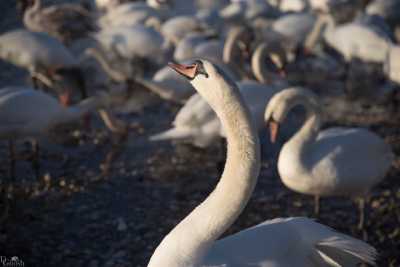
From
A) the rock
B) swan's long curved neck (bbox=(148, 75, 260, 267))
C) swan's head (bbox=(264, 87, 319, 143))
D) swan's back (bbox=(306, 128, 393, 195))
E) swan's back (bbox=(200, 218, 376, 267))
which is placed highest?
swan's long curved neck (bbox=(148, 75, 260, 267))

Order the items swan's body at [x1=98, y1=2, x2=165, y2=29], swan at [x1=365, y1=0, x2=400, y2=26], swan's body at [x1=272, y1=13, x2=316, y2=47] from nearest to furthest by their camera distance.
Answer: swan's body at [x1=272, y1=13, x2=316, y2=47] → swan's body at [x1=98, y1=2, x2=165, y2=29] → swan at [x1=365, y1=0, x2=400, y2=26]

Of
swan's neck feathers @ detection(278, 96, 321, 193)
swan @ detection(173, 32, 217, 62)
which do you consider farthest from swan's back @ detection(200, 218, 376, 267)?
swan @ detection(173, 32, 217, 62)

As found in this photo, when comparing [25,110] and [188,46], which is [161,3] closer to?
[188,46]

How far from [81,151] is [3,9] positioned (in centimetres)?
1035

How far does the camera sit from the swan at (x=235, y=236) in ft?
10.9

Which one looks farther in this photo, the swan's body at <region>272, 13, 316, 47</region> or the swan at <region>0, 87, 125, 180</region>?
the swan's body at <region>272, 13, 316, 47</region>

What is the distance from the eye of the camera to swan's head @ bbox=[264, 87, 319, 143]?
5.90 metres

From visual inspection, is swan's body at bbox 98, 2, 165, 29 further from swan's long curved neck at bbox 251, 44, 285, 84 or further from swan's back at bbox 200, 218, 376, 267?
swan's back at bbox 200, 218, 376, 267

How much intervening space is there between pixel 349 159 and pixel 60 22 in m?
8.90

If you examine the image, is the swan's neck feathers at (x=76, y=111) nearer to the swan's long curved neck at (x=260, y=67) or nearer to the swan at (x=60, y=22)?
the swan's long curved neck at (x=260, y=67)

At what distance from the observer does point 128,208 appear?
6504mm

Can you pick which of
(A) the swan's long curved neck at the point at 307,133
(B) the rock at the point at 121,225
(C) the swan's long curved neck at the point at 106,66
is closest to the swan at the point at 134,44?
(C) the swan's long curved neck at the point at 106,66

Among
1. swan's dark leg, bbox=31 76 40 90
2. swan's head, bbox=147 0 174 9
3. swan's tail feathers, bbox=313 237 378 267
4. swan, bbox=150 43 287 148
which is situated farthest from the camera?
swan's head, bbox=147 0 174 9

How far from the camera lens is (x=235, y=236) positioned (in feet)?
11.8
